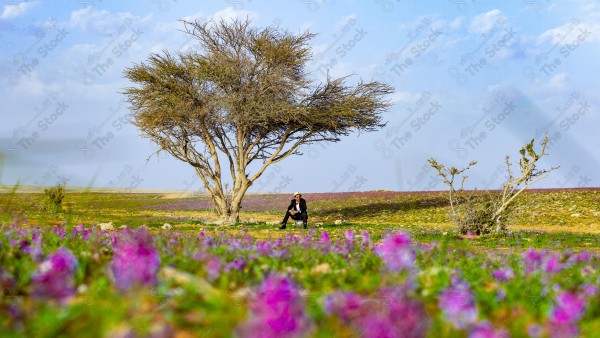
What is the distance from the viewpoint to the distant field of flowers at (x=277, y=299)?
256cm

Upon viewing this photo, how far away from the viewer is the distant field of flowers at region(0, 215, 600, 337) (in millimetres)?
2557

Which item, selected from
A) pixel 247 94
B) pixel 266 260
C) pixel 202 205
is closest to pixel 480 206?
pixel 247 94

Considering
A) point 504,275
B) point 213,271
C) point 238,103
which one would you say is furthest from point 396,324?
point 238,103

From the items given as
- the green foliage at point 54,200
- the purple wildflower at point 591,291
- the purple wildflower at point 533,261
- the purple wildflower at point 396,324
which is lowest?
the purple wildflower at point 591,291

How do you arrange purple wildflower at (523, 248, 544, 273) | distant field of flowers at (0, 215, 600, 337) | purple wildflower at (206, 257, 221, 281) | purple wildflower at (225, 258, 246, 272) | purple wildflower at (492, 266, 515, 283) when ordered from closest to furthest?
distant field of flowers at (0, 215, 600, 337) < purple wildflower at (206, 257, 221, 281) < purple wildflower at (225, 258, 246, 272) < purple wildflower at (492, 266, 515, 283) < purple wildflower at (523, 248, 544, 273)

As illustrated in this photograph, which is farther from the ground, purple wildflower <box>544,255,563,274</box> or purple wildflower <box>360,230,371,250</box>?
purple wildflower <box>360,230,371,250</box>

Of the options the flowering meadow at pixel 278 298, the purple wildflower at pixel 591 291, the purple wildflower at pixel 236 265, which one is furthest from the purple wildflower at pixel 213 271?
the purple wildflower at pixel 591 291

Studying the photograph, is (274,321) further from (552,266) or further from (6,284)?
(552,266)

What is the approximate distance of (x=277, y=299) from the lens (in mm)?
2326

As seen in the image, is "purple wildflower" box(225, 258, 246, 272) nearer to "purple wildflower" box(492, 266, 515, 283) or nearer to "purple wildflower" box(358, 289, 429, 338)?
"purple wildflower" box(492, 266, 515, 283)

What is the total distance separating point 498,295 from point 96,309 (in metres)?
2.88

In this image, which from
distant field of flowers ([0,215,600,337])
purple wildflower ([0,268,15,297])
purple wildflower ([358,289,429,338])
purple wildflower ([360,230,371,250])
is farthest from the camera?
purple wildflower ([360,230,371,250])

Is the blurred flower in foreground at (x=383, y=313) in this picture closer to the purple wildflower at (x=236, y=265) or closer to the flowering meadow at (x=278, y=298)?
the flowering meadow at (x=278, y=298)

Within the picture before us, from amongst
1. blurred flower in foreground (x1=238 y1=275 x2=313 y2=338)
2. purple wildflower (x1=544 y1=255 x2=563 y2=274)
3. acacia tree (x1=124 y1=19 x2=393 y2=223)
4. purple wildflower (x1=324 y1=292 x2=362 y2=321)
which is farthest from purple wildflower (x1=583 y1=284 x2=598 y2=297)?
acacia tree (x1=124 y1=19 x2=393 y2=223)
